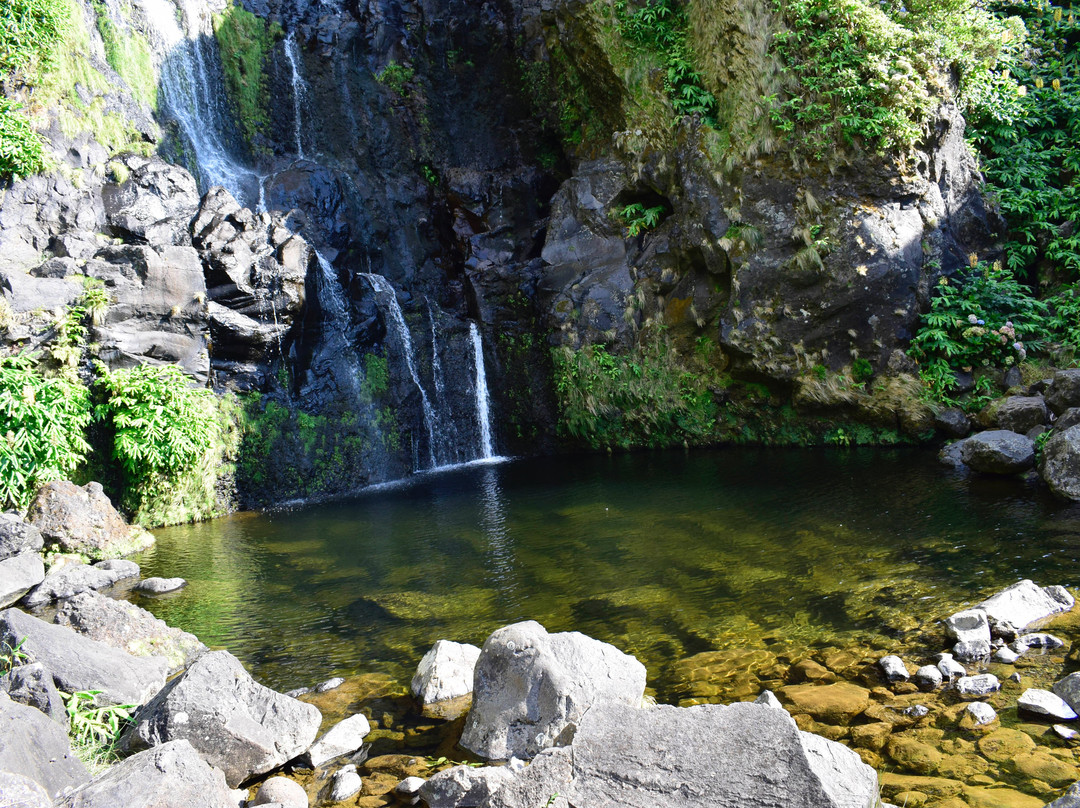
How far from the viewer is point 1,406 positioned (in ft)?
31.2

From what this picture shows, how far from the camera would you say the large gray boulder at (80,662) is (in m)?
4.58

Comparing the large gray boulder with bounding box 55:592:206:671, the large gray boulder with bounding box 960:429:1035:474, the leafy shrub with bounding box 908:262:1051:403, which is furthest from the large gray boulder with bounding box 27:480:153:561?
the leafy shrub with bounding box 908:262:1051:403

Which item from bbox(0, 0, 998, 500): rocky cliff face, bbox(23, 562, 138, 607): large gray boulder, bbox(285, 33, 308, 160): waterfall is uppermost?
bbox(285, 33, 308, 160): waterfall

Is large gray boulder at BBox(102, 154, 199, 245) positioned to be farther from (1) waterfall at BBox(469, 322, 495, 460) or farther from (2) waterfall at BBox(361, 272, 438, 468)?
(1) waterfall at BBox(469, 322, 495, 460)

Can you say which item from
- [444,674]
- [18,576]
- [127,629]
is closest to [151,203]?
[18,576]

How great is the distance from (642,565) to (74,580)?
258 inches

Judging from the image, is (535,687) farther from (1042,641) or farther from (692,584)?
(1042,641)

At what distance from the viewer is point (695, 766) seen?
2.93 metres

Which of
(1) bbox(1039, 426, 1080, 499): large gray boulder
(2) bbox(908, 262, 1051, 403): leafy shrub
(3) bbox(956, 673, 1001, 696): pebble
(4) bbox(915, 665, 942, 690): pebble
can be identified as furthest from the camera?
(2) bbox(908, 262, 1051, 403): leafy shrub

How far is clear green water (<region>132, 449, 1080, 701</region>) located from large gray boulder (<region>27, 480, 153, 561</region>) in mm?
545

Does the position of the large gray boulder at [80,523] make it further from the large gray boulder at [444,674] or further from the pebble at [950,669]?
the pebble at [950,669]

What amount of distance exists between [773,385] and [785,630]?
9.02 meters

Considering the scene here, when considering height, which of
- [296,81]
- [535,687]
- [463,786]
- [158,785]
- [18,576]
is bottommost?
[463,786]

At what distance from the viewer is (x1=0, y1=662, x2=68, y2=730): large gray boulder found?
405 cm
